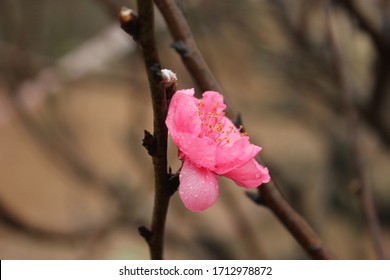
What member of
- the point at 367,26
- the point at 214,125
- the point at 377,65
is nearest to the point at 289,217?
the point at 214,125

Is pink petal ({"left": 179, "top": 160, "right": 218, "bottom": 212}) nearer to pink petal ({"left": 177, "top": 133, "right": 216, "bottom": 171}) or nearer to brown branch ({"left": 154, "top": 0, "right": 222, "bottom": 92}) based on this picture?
pink petal ({"left": 177, "top": 133, "right": 216, "bottom": 171})

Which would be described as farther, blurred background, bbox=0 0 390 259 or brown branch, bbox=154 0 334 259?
blurred background, bbox=0 0 390 259

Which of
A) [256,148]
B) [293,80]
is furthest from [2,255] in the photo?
[256,148]

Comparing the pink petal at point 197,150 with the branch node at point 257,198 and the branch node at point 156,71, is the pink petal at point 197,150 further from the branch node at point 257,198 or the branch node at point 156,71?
the branch node at point 257,198

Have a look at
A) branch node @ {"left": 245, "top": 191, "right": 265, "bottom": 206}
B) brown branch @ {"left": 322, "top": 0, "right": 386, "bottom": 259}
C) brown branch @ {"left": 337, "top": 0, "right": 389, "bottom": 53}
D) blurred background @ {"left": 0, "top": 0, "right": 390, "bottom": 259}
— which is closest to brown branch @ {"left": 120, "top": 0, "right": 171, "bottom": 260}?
branch node @ {"left": 245, "top": 191, "right": 265, "bottom": 206}

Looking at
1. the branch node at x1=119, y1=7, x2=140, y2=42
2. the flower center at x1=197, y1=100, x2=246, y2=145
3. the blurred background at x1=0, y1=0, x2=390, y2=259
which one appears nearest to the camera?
the branch node at x1=119, y1=7, x2=140, y2=42
